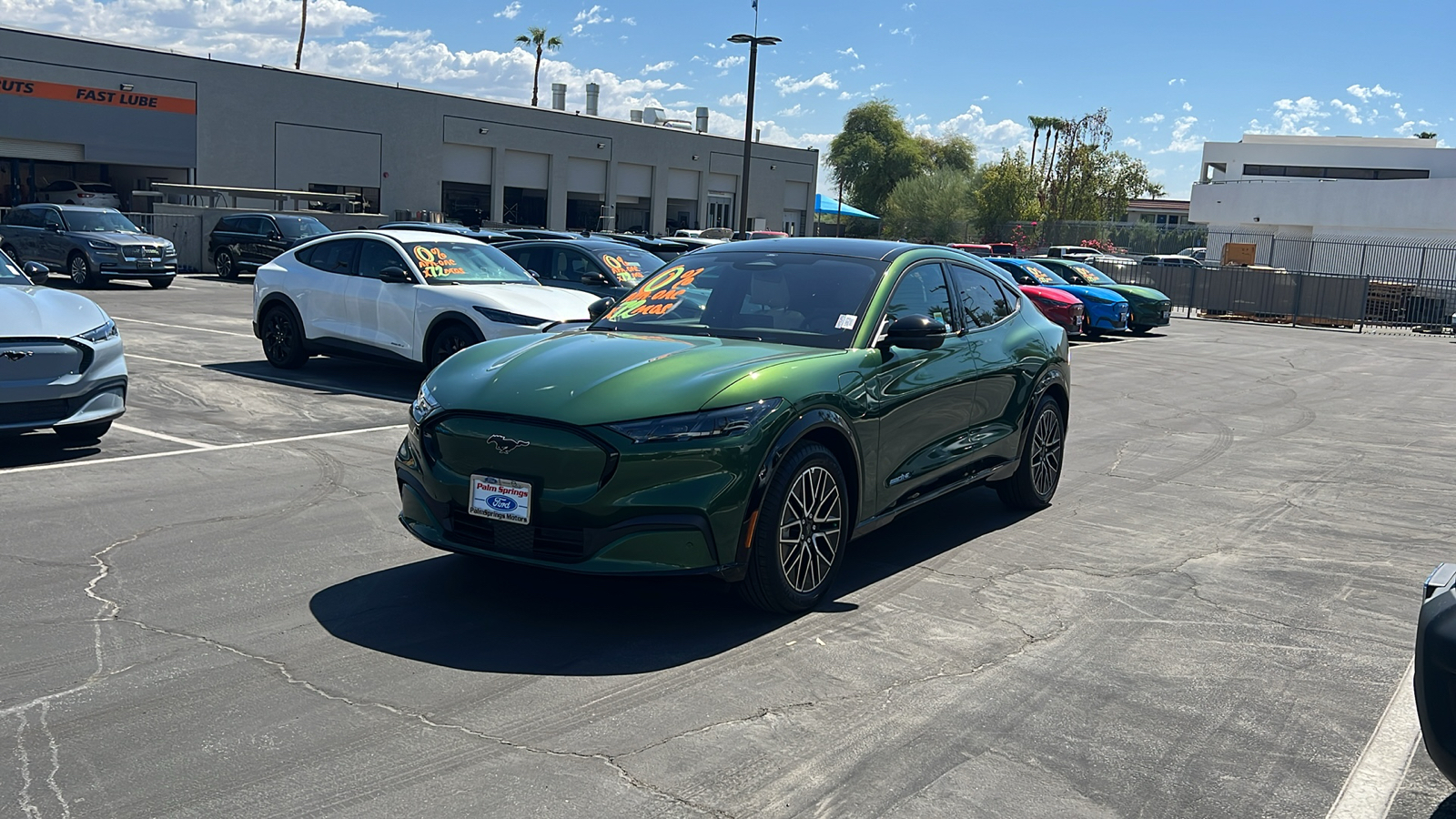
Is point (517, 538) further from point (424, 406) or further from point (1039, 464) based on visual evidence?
point (1039, 464)

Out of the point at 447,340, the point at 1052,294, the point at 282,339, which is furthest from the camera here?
the point at 1052,294

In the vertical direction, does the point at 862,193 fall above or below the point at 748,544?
above

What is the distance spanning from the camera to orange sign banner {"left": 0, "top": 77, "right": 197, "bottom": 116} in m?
36.0

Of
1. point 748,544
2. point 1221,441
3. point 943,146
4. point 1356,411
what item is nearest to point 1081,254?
point 1356,411

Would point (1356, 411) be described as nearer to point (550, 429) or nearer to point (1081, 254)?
point (550, 429)

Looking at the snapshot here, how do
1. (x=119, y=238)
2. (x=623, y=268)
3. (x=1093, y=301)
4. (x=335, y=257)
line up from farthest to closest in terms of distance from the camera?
1. (x=119, y=238)
2. (x=1093, y=301)
3. (x=623, y=268)
4. (x=335, y=257)

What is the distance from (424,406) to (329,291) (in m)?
8.09

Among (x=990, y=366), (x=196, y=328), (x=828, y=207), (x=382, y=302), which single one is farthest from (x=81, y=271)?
(x=828, y=207)

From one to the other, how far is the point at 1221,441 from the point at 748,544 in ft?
26.0

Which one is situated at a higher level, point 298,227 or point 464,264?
point 298,227

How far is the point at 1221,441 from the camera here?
Result: 11.6 meters

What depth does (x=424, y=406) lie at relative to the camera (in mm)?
5484

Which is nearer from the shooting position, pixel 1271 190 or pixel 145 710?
pixel 145 710

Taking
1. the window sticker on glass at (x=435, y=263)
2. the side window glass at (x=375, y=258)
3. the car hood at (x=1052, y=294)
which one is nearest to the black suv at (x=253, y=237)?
the car hood at (x=1052, y=294)
